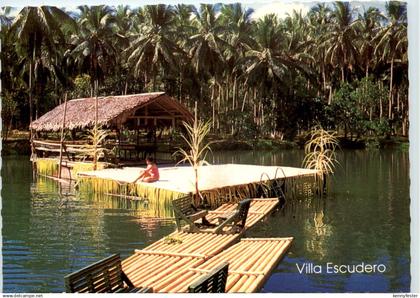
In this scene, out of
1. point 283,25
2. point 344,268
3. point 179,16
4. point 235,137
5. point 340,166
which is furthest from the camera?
point 340,166

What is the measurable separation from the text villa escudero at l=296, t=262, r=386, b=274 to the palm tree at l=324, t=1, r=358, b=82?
105 inches

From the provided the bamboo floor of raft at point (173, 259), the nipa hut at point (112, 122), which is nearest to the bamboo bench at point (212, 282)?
the bamboo floor of raft at point (173, 259)

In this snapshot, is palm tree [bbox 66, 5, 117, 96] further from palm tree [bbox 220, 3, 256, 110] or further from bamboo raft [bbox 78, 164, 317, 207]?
bamboo raft [bbox 78, 164, 317, 207]

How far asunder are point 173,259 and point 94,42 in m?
3.93

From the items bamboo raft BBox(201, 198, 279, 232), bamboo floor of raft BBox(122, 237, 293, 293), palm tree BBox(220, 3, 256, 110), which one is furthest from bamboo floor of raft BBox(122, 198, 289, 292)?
palm tree BBox(220, 3, 256, 110)

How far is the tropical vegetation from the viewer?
678 cm

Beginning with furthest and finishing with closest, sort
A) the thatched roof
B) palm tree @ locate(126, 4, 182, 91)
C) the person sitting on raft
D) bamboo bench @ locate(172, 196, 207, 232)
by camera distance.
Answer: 1. the thatched roof
2. the person sitting on raft
3. palm tree @ locate(126, 4, 182, 91)
4. bamboo bench @ locate(172, 196, 207, 232)

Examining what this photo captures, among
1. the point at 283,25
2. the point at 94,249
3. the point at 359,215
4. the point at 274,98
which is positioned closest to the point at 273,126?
the point at 274,98

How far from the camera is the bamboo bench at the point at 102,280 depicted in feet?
14.7

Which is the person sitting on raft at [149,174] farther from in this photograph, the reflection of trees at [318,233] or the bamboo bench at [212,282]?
the bamboo bench at [212,282]

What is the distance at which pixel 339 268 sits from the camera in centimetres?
602

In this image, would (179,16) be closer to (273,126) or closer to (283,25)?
(283,25)

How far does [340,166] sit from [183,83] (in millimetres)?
3572

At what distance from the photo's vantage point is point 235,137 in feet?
28.7
